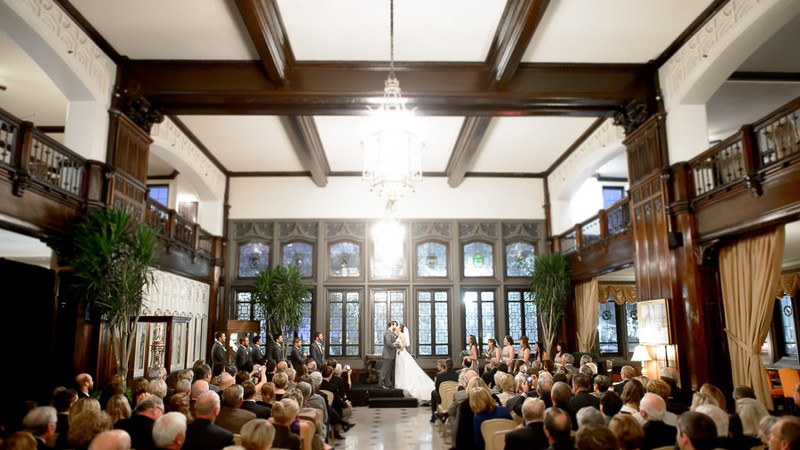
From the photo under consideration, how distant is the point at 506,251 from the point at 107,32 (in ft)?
36.0

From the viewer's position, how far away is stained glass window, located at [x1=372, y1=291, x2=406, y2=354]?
1521cm

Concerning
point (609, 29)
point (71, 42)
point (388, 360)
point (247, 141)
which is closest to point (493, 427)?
point (609, 29)

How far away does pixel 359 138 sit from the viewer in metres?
12.7

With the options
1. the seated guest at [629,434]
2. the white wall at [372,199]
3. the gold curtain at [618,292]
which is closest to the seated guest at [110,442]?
the seated guest at [629,434]

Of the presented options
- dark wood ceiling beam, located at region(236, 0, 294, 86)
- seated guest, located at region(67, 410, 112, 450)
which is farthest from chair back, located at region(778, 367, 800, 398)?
seated guest, located at region(67, 410, 112, 450)

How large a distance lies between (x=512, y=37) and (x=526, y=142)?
5516 millimetres

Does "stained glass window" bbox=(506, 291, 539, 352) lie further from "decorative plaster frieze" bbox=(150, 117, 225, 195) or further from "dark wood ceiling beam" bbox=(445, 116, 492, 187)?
"decorative plaster frieze" bbox=(150, 117, 225, 195)

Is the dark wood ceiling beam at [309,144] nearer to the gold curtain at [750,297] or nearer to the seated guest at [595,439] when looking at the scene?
the gold curtain at [750,297]

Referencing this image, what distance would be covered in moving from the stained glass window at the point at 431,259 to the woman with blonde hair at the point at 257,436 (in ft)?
40.1

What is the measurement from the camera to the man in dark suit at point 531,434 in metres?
4.06

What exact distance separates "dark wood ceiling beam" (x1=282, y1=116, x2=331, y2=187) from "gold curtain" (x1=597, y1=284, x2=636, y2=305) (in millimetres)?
8599

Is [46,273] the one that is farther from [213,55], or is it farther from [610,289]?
[610,289]

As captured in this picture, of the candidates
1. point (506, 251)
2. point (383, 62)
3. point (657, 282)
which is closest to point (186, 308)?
point (383, 62)

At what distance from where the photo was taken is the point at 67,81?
25.4 feet
